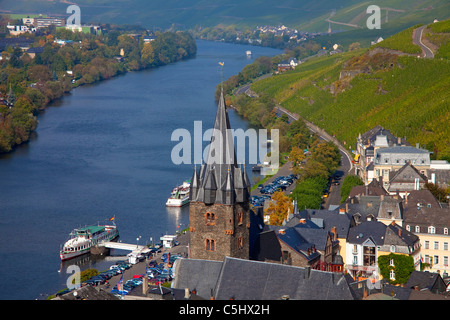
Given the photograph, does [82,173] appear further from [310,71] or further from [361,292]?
[310,71]

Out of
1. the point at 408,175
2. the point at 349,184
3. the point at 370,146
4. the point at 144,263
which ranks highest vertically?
the point at 370,146

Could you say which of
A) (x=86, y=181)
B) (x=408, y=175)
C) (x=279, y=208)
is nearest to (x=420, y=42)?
(x=408, y=175)

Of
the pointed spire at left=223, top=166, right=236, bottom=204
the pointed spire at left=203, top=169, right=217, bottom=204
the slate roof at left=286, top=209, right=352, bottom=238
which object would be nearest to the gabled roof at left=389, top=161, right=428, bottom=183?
the slate roof at left=286, top=209, right=352, bottom=238

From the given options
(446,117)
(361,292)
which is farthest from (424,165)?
(361,292)

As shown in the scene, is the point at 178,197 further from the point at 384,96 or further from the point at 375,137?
the point at 384,96

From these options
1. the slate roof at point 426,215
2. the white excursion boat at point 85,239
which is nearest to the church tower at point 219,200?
the slate roof at point 426,215
